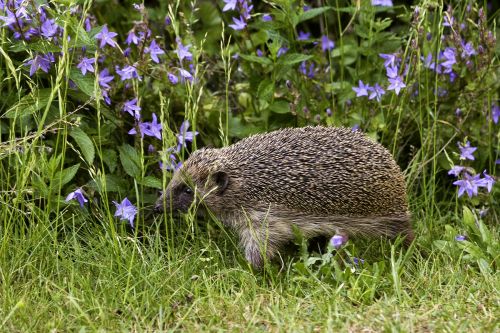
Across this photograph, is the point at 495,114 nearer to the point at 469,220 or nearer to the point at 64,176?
the point at 469,220

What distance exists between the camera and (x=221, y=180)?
19.3 ft

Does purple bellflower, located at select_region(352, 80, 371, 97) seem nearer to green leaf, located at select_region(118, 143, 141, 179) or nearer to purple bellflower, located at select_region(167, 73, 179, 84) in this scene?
purple bellflower, located at select_region(167, 73, 179, 84)

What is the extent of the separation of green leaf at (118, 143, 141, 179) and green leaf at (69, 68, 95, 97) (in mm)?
543

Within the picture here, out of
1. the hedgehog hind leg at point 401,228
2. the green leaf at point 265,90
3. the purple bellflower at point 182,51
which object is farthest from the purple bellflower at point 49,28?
the hedgehog hind leg at point 401,228

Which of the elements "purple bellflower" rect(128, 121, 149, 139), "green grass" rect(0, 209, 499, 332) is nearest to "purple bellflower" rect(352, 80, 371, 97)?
"green grass" rect(0, 209, 499, 332)

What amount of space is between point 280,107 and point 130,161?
125 centimetres

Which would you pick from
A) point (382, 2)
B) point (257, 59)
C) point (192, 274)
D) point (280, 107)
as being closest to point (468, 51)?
point (382, 2)

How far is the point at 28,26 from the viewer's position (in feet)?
18.9

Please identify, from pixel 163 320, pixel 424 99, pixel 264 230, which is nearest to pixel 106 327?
pixel 163 320

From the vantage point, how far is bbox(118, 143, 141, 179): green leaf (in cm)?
605

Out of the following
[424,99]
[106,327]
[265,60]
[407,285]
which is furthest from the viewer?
[424,99]

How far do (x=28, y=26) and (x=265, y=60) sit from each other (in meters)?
1.72

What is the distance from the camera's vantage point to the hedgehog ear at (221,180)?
5.86m

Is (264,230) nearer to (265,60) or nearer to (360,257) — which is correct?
(360,257)
